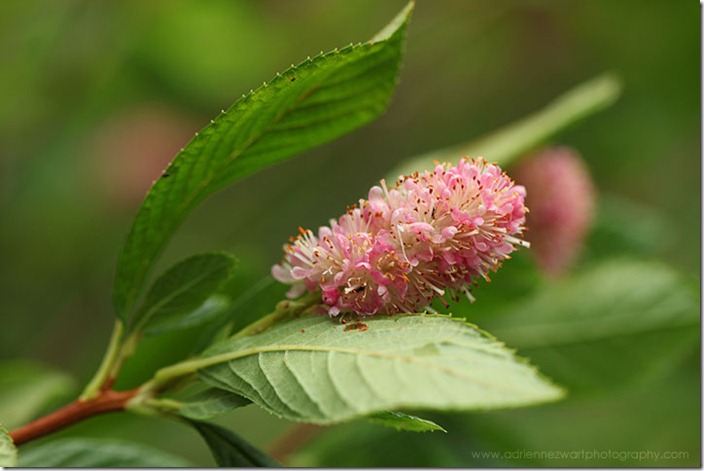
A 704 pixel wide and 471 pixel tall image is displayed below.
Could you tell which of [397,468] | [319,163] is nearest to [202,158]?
[397,468]

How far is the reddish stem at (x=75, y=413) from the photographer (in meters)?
0.80

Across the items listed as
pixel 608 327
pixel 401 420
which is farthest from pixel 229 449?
pixel 608 327

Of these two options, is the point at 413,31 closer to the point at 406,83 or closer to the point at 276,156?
the point at 406,83

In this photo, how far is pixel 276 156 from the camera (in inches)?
34.4

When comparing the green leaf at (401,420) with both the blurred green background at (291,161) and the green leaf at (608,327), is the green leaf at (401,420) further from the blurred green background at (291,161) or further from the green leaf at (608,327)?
the blurred green background at (291,161)

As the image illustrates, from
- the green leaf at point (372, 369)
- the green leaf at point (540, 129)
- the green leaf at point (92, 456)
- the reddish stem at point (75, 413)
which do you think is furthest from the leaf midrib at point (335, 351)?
the green leaf at point (540, 129)

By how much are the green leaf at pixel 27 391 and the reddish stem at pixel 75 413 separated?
0.31m

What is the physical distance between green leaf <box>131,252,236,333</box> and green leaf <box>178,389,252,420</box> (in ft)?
0.38

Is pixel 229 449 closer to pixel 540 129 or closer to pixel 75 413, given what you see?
pixel 75 413

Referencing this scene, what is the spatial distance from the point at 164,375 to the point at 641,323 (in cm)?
98

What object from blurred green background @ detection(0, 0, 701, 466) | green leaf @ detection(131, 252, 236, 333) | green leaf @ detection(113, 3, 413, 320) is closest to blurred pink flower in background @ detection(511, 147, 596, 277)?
blurred green background @ detection(0, 0, 701, 466)

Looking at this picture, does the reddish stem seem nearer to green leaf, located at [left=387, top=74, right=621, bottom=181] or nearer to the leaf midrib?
the leaf midrib

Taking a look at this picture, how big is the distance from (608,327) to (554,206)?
275mm

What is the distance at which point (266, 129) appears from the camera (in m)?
0.82
